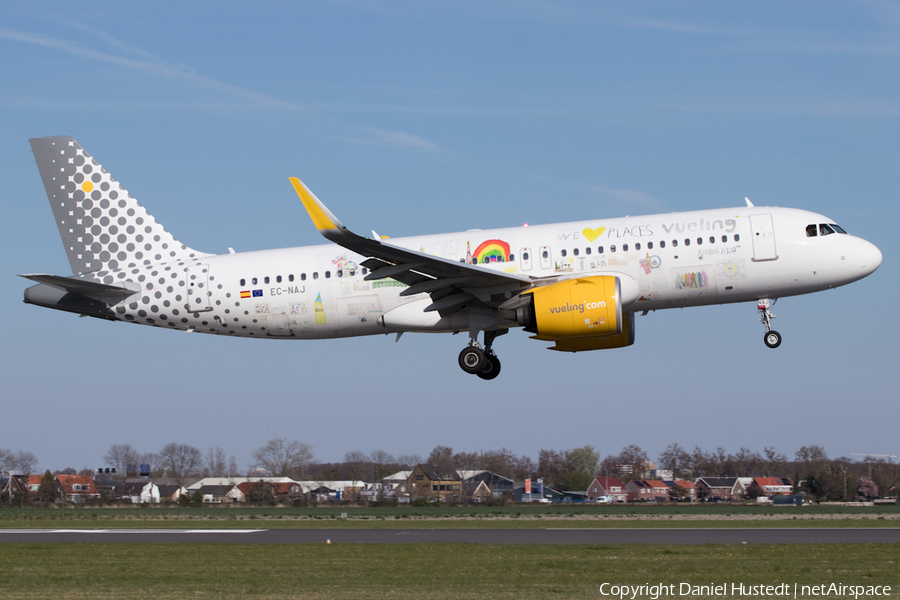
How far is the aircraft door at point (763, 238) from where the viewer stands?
89.7 ft

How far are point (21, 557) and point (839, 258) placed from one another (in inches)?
910

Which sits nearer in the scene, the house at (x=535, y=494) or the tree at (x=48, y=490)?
the tree at (x=48, y=490)

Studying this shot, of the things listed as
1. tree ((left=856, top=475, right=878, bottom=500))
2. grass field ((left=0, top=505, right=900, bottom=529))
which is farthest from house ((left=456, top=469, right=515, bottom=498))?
tree ((left=856, top=475, right=878, bottom=500))

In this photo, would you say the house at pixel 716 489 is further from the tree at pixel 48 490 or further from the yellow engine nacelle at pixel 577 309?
the tree at pixel 48 490

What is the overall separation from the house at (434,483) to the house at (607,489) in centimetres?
836

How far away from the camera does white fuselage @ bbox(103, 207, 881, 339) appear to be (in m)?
27.4

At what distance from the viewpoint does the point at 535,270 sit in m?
28.1

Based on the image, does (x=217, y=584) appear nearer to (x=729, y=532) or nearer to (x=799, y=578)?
(x=799, y=578)

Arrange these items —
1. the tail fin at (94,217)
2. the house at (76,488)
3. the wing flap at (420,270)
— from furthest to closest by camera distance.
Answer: the house at (76,488)
the tail fin at (94,217)
the wing flap at (420,270)

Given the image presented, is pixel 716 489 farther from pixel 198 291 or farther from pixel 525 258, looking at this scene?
pixel 198 291

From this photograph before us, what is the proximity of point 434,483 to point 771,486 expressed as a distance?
2161 cm

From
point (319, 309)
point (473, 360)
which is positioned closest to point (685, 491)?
point (473, 360)

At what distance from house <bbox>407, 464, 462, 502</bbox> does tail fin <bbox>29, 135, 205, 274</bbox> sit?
26242 mm

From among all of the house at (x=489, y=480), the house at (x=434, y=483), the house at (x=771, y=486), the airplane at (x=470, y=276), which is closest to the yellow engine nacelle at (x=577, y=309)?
the airplane at (x=470, y=276)
